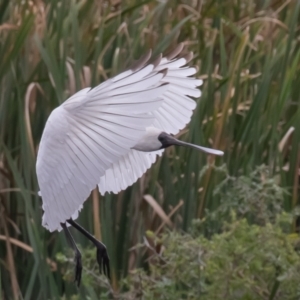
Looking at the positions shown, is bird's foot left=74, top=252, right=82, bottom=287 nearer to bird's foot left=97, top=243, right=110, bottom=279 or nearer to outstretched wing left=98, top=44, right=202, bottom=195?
bird's foot left=97, top=243, right=110, bottom=279

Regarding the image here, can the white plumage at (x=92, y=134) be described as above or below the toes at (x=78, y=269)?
above

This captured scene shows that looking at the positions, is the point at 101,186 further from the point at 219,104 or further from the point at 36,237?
the point at 219,104

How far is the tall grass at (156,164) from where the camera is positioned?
2621 mm

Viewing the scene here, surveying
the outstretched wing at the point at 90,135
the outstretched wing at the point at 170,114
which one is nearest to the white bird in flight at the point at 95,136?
the outstretched wing at the point at 90,135

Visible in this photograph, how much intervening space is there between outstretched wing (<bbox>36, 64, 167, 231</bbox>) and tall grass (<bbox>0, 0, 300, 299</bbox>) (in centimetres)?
44

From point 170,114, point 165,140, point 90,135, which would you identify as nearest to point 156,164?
point 170,114

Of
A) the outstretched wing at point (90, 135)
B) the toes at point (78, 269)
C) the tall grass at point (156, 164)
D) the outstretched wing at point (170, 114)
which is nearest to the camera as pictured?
the outstretched wing at point (90, 135)

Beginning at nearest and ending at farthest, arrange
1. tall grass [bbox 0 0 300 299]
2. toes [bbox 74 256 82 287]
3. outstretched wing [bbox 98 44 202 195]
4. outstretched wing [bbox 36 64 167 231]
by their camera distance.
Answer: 1. outstretched wing [bbox 36 64 167 231]
2. toes [bbox 74 256 82 287]
3. outstretched wing [bbox 98 44 202 195]
4. tall grass [bbox 0 0 300 299]

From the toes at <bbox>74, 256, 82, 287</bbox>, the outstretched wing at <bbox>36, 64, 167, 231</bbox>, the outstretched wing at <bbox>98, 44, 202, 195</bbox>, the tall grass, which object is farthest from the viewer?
the tall grass

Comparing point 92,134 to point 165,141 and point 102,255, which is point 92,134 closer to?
point 165,141

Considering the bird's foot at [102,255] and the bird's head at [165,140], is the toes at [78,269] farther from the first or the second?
the bird's head at [165,140]

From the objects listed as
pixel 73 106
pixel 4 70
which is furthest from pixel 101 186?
pixel 4 70

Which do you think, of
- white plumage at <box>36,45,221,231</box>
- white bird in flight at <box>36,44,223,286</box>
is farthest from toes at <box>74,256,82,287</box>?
white plumage at <box>36,45,221,231</box>

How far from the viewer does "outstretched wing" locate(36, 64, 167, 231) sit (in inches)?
76.8
